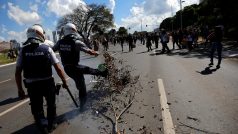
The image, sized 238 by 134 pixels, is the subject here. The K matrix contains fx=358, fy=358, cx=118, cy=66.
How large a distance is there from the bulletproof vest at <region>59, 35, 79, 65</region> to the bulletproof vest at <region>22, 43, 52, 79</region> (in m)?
1.71

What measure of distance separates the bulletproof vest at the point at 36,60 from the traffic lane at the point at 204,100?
7.94 feet

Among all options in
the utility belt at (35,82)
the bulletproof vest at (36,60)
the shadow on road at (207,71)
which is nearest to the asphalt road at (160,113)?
the utility belt at (35,82)

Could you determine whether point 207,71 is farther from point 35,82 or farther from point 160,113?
point 35,82

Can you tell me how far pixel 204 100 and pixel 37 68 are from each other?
422 centimetres

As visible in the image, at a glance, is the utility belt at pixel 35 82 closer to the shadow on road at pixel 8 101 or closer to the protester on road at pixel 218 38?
the shadow on road at pixel 8 101

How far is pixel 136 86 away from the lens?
35.9 ft

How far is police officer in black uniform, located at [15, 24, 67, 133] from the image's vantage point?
5590 millimetres

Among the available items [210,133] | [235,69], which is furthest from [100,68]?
[235,69]

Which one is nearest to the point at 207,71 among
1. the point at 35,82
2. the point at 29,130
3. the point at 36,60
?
the point at 29,130

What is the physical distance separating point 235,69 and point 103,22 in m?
90.9

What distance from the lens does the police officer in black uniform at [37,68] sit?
5.59 metres

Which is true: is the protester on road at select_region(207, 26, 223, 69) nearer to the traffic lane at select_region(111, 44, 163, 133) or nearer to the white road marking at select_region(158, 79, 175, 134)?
the traffic lane at select_region(111, 44, 163, 133)

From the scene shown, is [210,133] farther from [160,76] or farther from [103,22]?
[103,22]

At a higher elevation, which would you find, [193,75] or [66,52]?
[66,52]
